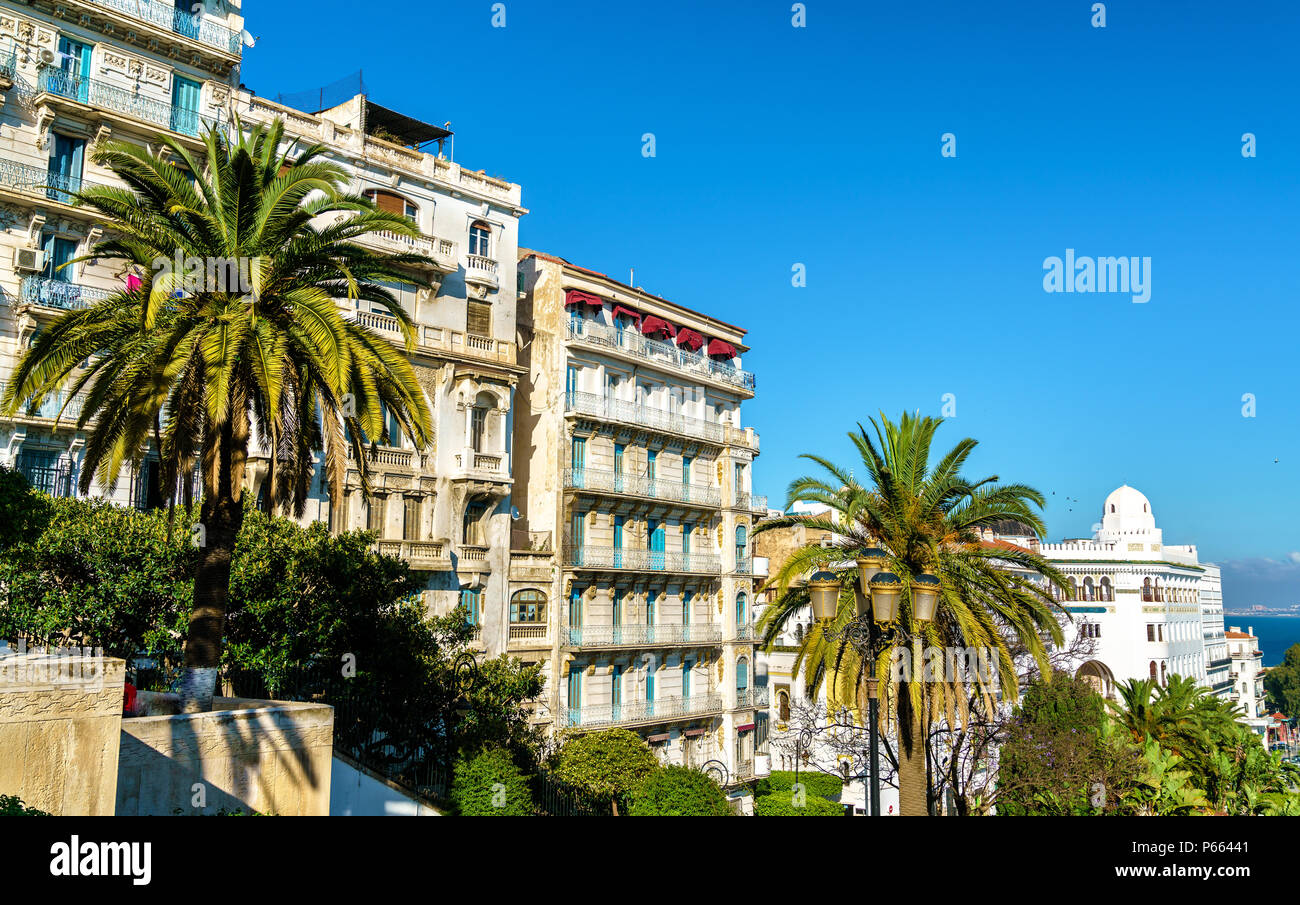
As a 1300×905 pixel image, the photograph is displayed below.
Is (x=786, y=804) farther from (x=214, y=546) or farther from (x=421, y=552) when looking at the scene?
(x=214, y=546)

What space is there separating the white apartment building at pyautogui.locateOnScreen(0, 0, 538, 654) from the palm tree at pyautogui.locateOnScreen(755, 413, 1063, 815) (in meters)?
10.2

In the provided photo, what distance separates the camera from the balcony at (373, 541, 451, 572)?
3397 cm

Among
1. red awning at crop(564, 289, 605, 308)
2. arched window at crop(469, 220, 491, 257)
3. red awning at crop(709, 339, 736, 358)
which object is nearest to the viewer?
arched window at crop(469, 220, 491, 257)

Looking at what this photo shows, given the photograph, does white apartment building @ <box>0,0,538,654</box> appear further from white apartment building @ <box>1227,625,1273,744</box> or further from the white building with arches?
white apartment building @ <box>1227,625,1273,744</box>

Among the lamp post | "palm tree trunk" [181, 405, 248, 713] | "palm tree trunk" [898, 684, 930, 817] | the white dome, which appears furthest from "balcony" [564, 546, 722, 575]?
the white dome

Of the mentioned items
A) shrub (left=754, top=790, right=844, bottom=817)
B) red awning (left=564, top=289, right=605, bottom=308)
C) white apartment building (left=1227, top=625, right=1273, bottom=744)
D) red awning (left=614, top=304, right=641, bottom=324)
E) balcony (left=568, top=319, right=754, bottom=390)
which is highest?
red awning (left=614, top=304, right=641, bottom=324)

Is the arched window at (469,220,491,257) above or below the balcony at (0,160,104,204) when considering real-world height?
above

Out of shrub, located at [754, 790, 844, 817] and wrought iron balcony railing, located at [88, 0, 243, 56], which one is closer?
wrought iron balcony railing, located at [88, 0, 243, 56]

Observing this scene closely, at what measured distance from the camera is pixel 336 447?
16.1 metres

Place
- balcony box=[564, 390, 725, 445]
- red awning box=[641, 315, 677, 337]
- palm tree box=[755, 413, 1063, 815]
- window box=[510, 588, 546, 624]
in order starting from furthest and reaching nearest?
1. red awning box=[641, 315, 677, 337]
2. balcony box=[564, 390, 725, 445]
3. window box=[510, 588, 546, 624]
4. palm tree box=[755, 413, 1063, 815]

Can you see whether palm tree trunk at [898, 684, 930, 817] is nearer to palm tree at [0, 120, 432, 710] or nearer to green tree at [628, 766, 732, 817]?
green tree at [628, 766, 732, 817]

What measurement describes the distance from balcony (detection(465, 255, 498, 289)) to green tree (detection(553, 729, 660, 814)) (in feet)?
57.1

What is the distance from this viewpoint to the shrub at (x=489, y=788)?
2148cm
